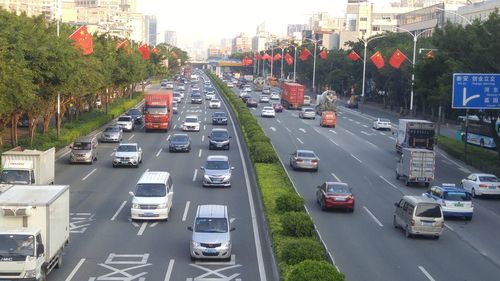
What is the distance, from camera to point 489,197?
41406mm

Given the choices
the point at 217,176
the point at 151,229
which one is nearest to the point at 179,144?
the point at 217,176

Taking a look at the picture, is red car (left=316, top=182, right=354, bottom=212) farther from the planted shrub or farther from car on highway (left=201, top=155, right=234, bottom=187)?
the planted shrub

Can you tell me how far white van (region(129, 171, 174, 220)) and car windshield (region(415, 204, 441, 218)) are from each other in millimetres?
9890

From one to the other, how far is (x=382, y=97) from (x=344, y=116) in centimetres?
2676

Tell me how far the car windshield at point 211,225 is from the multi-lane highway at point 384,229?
3.93 metres

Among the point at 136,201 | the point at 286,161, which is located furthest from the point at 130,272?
the point at 286,161

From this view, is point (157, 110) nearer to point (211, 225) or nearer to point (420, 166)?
point (420, 166)

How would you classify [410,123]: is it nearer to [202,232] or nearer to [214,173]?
[214,173]

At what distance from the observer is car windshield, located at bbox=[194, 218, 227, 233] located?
1015 inches

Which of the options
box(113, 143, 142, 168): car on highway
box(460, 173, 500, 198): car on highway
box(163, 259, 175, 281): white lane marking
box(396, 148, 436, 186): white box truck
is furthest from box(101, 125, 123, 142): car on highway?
box(163, 259, 175, 281): white lane marking

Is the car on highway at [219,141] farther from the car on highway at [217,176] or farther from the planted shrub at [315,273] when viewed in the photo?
the planted shrub at [315,273]

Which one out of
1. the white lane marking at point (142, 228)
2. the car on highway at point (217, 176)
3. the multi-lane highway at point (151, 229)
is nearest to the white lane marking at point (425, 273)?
the multi-lane highway at point (151, 229)

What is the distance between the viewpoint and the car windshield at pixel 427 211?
1165 inches

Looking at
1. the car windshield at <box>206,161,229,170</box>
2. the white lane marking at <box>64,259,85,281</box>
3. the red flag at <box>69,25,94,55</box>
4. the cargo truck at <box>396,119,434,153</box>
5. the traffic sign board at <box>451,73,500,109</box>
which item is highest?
the red flag at <box>69,25,94,55</box>
